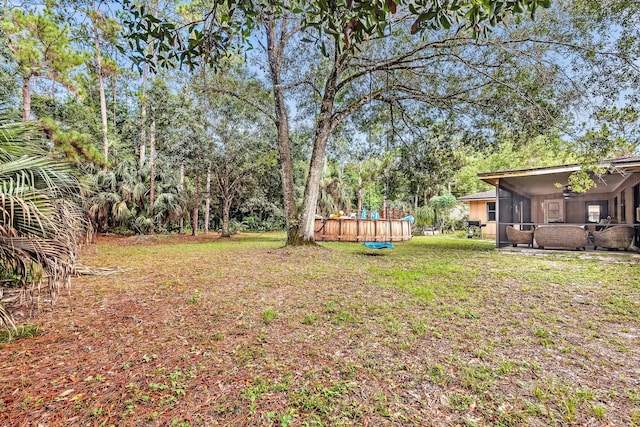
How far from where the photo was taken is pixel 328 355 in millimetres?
2484

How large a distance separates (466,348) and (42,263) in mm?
3677

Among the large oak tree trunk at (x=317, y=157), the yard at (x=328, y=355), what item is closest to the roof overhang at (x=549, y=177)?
the yard at (x=328, y=355)

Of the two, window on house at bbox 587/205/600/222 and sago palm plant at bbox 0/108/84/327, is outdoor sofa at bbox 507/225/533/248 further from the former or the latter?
sago palm plant at bbox 0/108/84/327

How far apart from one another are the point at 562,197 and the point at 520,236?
627 centimetres

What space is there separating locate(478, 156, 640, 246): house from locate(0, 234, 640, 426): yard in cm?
491

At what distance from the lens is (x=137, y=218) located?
12914 millimetres

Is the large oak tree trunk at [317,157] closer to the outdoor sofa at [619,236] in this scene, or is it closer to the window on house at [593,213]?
the outdoor sofa at [619,236]

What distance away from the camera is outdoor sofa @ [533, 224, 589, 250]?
8.64 m

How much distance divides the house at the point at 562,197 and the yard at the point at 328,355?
4.91 metres

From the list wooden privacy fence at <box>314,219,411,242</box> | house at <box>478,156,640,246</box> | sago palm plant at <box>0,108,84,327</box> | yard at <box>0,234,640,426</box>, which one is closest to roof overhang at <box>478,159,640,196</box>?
house at <box>478,156,640,246</box>

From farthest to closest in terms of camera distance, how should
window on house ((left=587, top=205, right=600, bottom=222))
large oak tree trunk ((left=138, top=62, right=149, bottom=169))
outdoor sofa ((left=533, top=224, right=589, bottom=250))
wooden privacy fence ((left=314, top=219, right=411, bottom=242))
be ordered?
Answer: 1. wooden privacy fence ((left=314, top=219, right=411, bottom=242))
2. window on house ((left=587, top=205, right=600, bottom=222))
3. large oak tree trunk ((left=138, top=62, right=149, bottom=169))
4. outdoor sofa ((left=533, top=224, right=589, bottom=250))

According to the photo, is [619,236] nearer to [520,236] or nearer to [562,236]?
[562,236]

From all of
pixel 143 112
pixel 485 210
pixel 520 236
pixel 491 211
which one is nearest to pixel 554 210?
pixel 491 211

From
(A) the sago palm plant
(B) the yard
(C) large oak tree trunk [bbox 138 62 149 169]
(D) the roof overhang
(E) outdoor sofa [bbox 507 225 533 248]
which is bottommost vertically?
(B) the yard
